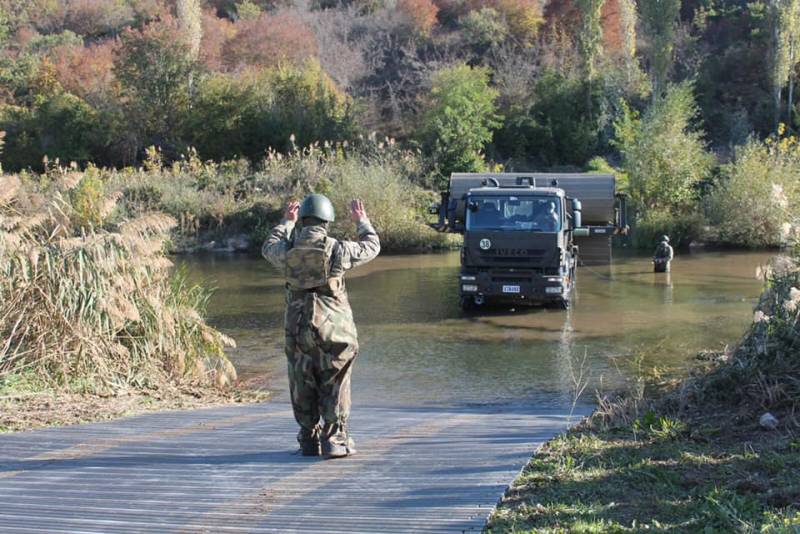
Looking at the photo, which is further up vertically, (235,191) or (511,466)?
(235,191)

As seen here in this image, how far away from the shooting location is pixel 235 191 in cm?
3616

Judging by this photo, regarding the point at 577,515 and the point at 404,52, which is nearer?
the point at 577,515

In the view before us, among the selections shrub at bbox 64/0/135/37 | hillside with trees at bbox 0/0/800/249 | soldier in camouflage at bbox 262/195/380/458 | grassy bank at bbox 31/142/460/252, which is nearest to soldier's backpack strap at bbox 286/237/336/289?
soldier in camouflage at bbox 262/195/380/458

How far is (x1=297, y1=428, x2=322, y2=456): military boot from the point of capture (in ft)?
21.1

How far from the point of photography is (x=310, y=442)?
6434 millimetres

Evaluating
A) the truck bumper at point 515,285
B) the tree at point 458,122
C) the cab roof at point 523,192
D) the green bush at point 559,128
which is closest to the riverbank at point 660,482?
the truck bumper at point 515,285

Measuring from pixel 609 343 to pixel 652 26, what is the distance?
35115 millimetres

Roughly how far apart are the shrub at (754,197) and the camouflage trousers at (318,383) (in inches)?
993

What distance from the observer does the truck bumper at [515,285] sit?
1737cm

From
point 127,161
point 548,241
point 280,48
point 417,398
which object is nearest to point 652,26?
point 280,48

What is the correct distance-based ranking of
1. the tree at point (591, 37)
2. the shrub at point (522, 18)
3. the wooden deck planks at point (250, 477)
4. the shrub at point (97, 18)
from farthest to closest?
the shrub at point (97, 18), the shrub at point (522, 18), the tree at point (591, 37), the wooden deck planks at point (250, 477)

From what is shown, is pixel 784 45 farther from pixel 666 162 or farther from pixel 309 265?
pixel 309 265

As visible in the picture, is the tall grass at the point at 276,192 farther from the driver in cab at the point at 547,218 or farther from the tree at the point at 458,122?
the driver in cab at the point at 547,218

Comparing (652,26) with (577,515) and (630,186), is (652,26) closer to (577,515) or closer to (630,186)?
(630,186)
